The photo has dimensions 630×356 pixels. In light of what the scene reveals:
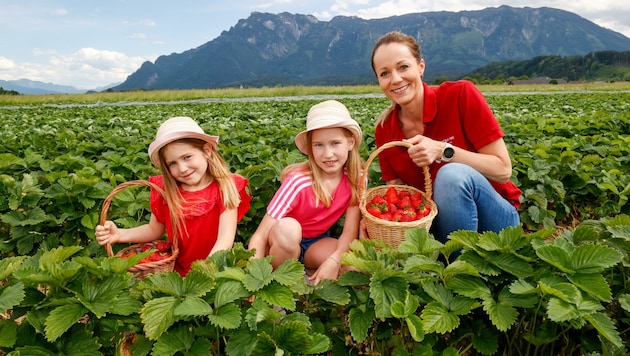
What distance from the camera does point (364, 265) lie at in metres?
1.47

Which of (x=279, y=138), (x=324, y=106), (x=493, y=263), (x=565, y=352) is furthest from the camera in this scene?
(x=279, y=138)

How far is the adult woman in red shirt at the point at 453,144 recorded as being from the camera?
246cm

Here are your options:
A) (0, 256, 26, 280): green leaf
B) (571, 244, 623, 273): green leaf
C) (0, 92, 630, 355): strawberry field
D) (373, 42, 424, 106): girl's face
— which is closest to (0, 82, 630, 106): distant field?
(373, 42, 424, 106): girl's face

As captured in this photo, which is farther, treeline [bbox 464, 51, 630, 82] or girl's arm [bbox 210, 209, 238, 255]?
treeline [bbox 464, 51, 630, 82]

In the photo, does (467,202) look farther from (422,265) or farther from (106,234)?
(106,234)

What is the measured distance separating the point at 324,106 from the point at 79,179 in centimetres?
198

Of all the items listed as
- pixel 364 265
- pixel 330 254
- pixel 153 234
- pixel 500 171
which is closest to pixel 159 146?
pixel 153 234

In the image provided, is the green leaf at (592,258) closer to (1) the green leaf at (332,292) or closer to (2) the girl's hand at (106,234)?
(1) the green leaf at (332,292)

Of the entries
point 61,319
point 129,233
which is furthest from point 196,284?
point 129,233

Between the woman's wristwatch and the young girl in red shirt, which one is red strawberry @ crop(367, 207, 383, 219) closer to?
the woman's wristwatch

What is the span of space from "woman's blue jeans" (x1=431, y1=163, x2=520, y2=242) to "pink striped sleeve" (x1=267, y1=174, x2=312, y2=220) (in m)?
0.87

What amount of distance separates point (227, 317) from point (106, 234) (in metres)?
1.62

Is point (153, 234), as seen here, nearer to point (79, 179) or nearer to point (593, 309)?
point (79, 179)

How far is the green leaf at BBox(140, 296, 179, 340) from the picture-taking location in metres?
1.25
